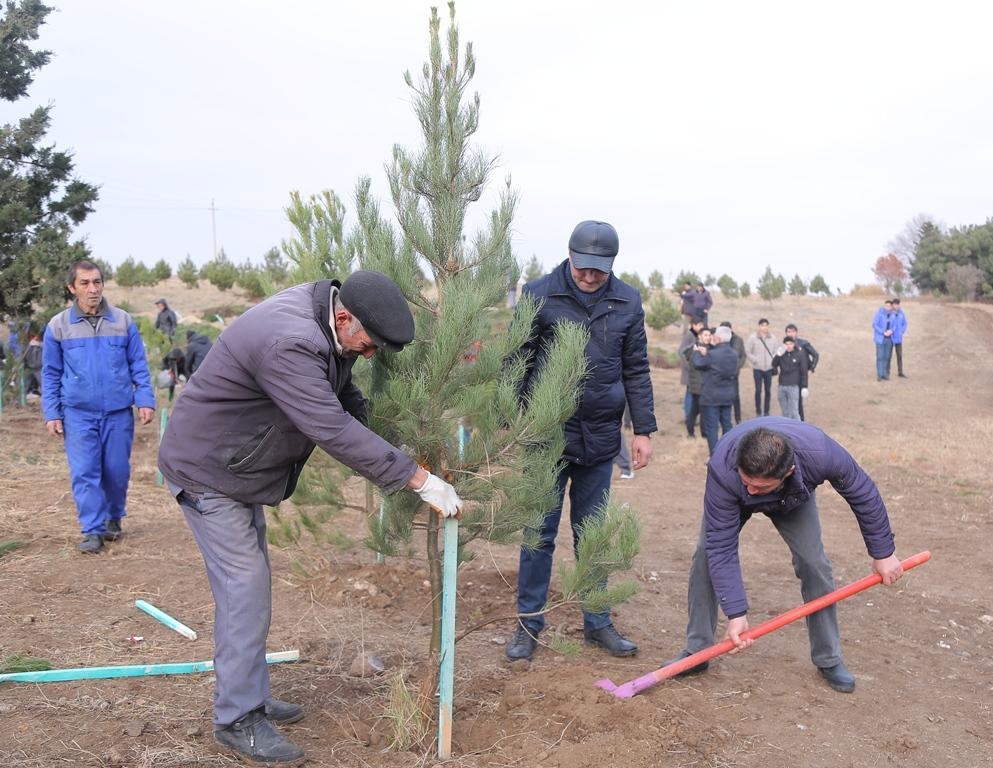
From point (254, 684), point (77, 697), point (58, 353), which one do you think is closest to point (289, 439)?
point (254, 684)

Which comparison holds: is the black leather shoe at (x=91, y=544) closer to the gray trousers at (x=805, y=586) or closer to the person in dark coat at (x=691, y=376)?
the gray trousers at (x=805, y=586)

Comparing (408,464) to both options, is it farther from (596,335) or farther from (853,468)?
(853,468)

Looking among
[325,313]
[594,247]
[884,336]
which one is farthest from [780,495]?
[884,336]

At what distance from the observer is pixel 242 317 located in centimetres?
298

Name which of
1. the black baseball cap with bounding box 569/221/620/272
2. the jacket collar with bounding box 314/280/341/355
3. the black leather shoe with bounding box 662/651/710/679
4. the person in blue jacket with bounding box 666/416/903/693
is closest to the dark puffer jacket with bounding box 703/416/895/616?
the person in blue jacket with bounding box 666/416/903/693

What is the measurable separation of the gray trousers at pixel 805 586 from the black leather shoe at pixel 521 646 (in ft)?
2.45

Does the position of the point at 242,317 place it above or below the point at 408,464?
above

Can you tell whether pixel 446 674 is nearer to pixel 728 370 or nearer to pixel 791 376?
pixel 728 370

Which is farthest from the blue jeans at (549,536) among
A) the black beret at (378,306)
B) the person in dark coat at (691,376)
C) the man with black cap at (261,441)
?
the person in dark coat at (691,376)

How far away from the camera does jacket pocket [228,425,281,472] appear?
119 inches

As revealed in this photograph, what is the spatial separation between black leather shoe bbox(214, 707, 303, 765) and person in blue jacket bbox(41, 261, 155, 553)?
3126mm

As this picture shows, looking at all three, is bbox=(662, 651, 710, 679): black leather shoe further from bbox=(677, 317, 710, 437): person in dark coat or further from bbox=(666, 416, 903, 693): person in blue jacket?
bbox=(677, 317, 710, 437): person in dark coat

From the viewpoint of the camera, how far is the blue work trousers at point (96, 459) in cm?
572

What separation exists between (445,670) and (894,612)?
134 inches
